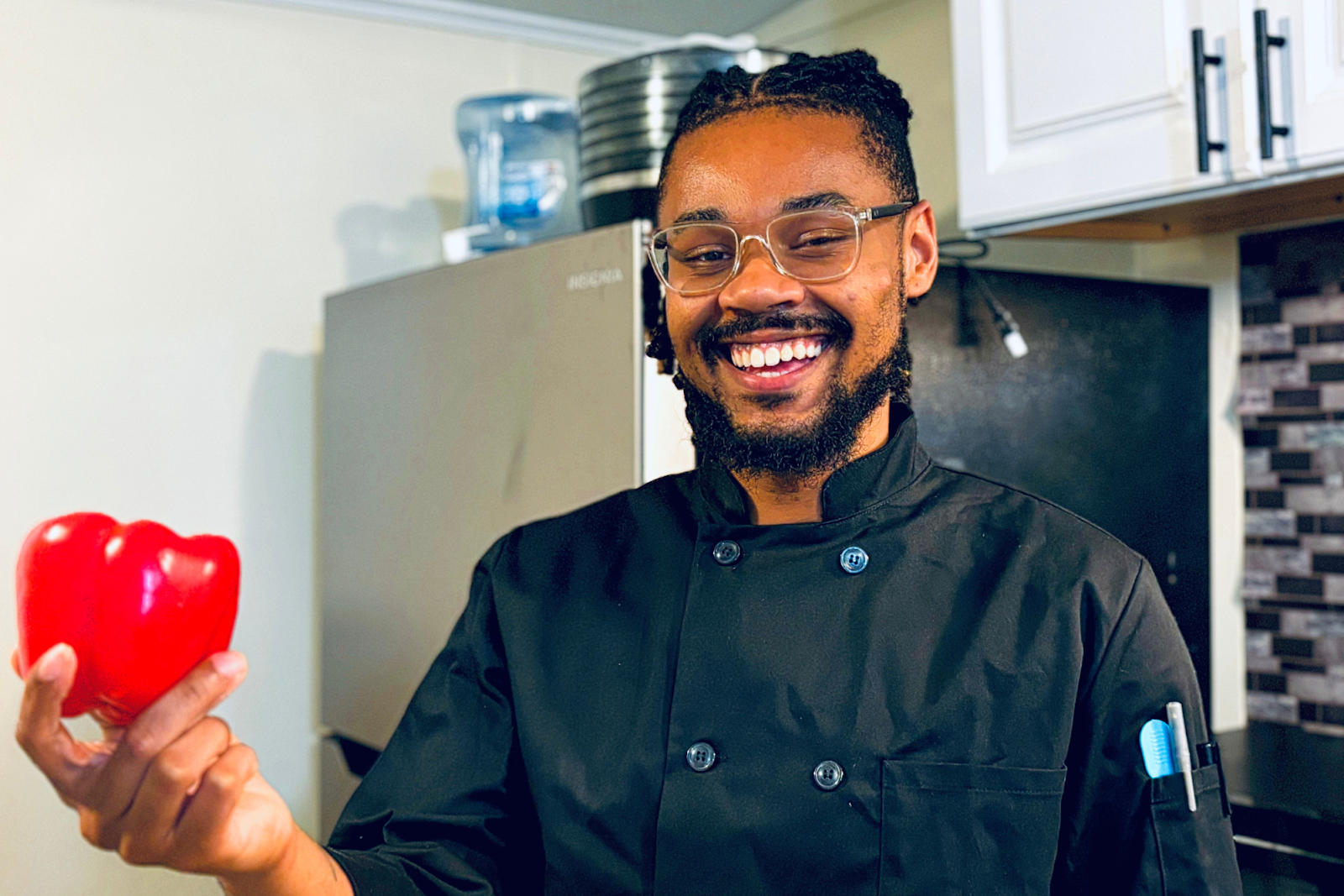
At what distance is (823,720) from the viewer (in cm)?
84

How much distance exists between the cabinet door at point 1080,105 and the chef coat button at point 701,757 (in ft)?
2.71

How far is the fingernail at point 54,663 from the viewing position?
0.55 metres

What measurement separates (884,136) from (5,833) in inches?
62.3

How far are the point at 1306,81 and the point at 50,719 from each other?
1.20 metres

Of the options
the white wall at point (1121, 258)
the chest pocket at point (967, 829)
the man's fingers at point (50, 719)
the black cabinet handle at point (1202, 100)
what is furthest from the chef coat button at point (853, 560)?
the white wall at point (1121, 258)

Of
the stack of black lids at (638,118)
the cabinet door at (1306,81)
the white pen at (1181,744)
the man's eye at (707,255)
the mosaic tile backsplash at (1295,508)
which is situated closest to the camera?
the white pen at (1181,744)

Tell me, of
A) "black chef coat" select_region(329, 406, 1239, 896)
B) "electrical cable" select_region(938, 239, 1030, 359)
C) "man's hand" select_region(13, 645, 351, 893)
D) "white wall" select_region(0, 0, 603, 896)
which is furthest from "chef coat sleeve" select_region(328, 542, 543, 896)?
"white wall" select_region(0, 0, 603, 896)

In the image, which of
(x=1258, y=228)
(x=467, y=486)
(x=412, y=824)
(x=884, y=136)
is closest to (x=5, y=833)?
(x=467, y=486)

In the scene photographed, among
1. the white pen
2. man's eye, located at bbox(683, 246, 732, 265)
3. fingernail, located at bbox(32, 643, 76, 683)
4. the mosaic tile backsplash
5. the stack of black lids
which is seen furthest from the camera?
the mosaic tile backsplash

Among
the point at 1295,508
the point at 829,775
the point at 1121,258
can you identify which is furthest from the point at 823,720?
the point at 1121,258

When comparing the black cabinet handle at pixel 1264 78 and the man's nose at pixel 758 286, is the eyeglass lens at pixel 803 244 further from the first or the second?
the black cabinet handle at pixel 1264 78

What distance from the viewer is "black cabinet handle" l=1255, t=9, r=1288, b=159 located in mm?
1201

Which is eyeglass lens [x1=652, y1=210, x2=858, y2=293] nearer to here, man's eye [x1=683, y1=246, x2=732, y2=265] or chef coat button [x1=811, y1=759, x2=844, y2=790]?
man's eye [x1=683, y1=246, x2=732, y2=265]

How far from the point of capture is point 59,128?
5.91 ft
